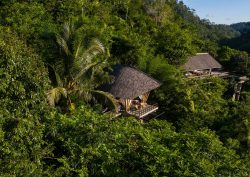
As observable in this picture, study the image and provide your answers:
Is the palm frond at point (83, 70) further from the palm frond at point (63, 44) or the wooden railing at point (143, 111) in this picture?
the wooden railing at point (143, 111)

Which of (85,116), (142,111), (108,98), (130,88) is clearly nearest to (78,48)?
(108,98)

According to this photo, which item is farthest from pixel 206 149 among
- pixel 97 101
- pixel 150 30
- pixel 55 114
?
pixel 150 30

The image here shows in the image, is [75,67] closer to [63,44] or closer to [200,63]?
[63,44]

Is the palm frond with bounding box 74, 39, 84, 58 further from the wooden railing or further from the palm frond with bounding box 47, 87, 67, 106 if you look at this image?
the wooden railing

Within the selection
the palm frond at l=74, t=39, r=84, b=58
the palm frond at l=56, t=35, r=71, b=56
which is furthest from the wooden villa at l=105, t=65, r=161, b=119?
the palm frond at l=56, t=35, r=71, b=56

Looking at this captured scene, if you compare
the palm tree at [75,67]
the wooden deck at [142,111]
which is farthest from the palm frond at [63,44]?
the wooden deck at [142,111]

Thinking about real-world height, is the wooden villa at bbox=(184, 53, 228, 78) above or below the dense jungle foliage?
below
